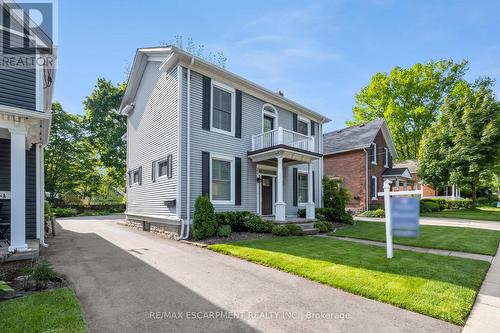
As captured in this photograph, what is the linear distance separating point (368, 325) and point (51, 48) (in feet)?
33.9

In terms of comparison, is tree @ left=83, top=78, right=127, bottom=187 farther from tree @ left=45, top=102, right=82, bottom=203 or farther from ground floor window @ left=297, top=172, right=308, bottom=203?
ground floor window @ left=297, top=172, right=308, bottom=203

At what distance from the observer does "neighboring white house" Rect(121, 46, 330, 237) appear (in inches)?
395

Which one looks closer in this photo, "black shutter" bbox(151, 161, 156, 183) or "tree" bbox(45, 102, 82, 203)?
"black shutter" bbox(151, 161, 156, 183)

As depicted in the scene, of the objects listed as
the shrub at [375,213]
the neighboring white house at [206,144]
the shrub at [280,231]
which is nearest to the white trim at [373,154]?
the shrub at [375,213]

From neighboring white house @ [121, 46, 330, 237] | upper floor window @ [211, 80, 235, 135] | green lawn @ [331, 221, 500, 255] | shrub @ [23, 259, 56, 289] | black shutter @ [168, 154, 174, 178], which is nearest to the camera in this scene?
shrub @ [23, 259, 56, 289]

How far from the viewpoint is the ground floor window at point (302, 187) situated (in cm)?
1460

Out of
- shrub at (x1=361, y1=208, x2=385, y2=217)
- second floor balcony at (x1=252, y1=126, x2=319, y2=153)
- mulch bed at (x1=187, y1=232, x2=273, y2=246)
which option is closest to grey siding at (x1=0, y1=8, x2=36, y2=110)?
mulch bed at (x1=187, y1=232, x2=273, y2=246)

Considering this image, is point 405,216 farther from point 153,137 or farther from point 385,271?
point 153,137

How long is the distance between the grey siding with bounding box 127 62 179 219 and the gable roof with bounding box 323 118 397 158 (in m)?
14.5

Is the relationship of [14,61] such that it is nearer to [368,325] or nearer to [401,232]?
[368,325]

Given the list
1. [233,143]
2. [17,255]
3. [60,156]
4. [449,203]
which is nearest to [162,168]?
[233,143]

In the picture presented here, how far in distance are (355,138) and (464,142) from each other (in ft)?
28.1

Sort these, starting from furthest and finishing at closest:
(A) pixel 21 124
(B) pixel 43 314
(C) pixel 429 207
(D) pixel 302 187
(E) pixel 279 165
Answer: (C) pixel 429 207
(D) pixel 302 187
(E) pixel 279 165
(A) pixel 21 124
(B) pixel 43 314

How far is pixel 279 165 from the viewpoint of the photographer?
10984 millimetres
